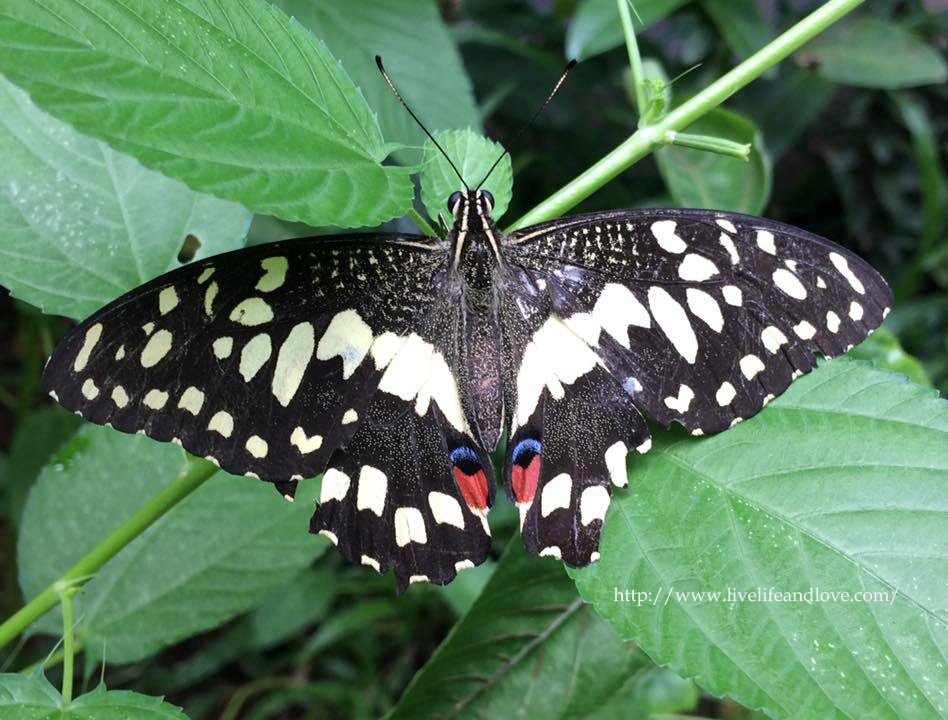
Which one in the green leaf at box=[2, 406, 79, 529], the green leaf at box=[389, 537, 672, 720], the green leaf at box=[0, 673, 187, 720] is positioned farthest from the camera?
the green leaf at box=[2, 406, 79, 529]

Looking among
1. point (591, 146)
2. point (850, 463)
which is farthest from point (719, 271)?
point (591, 146)

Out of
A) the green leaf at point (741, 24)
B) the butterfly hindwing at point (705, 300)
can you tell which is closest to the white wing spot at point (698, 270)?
the butterfly hindwing at point (705, 300)

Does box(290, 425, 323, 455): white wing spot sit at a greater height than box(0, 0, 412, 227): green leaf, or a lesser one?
lesser

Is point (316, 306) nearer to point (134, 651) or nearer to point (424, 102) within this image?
point (134, 651)

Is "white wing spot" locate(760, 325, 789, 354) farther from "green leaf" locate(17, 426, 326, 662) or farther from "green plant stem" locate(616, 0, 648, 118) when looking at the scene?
"green leaf" locate(17, 426, 326, 662)

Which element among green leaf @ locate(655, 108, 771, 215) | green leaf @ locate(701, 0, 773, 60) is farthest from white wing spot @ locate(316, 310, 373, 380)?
green leaf @ locate(701, 0, 773, 60)

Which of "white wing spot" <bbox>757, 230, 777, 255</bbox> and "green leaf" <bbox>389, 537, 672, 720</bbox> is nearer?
"white wing spot" <bbox>757, 230, 777, 255</bbox>

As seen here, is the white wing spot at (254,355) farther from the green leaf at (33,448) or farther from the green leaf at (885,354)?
the green leaf at (33,448)
